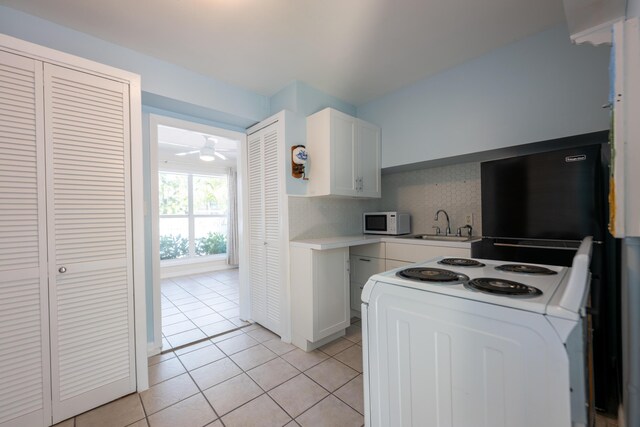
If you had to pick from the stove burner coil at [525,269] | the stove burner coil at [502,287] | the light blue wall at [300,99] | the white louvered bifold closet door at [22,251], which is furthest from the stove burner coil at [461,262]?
the white louvered bifold closet door at [22,251]

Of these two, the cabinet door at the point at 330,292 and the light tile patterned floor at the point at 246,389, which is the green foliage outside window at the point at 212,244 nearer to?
the light tile patterned floor at the point at 246,389

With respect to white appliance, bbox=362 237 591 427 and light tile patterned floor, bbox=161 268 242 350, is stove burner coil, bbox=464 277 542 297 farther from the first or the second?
light tile patterned floor, bbox=161 268 242 350

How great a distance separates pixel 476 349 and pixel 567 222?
4.62 feet

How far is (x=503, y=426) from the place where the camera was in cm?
78

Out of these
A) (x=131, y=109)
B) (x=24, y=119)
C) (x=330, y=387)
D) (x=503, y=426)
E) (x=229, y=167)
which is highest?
(x=229, y=167)

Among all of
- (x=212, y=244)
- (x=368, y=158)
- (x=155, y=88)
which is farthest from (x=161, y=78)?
(x=212, y=244)

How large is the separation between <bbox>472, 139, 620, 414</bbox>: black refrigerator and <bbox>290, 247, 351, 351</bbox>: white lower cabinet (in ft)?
4.17

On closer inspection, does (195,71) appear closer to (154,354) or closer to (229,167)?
(154,354)

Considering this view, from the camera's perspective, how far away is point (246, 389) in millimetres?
1831

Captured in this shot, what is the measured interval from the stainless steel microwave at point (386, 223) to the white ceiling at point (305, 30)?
1508mm

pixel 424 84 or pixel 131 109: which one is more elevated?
pixel 424 84

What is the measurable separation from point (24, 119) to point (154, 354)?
1.99 meters

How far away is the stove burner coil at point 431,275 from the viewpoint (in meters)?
1.00

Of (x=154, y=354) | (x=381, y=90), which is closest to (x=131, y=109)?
(x=154, y=354)
